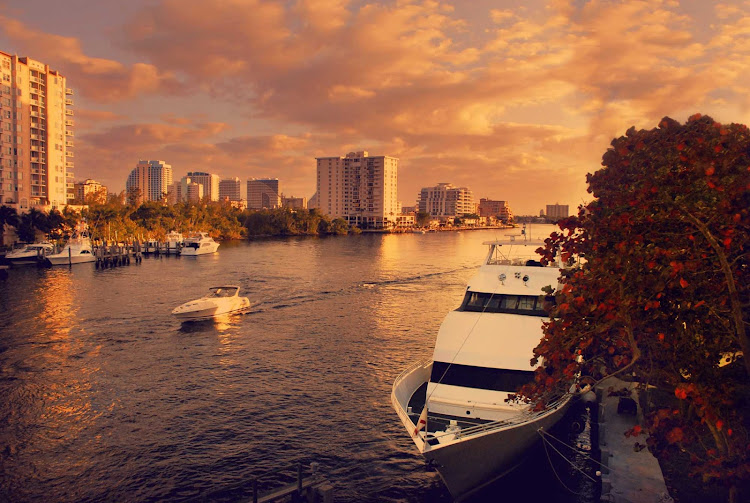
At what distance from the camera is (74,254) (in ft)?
281

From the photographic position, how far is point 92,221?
115 meters

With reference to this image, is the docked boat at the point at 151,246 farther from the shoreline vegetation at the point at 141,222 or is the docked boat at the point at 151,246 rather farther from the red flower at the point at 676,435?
the red flower at the point at 676,435

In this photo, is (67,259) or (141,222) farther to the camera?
(141,222)

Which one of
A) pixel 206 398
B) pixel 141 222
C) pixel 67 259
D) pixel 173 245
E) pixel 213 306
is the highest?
pixel 141 222

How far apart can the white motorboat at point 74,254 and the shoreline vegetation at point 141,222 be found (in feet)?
15.1

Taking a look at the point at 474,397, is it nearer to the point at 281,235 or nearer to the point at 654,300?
the point at 654,300

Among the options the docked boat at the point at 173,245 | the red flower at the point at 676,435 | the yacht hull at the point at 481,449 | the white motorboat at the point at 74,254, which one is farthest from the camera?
the docked boat at the point at 173,245

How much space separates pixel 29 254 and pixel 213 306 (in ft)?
198

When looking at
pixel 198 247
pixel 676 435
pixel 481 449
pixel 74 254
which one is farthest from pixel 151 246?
pixel 676 435

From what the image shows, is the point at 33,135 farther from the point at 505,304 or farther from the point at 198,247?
the point at 505,304

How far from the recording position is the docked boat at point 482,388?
607 inches

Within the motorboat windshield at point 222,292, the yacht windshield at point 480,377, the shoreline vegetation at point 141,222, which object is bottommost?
the motorboat windshield at point 222,292

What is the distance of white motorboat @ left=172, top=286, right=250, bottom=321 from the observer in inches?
1656

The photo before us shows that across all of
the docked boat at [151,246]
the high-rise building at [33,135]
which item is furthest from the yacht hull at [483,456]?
the high-rise building at [33,135]
